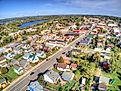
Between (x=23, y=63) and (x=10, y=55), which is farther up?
(x=10, y=55)

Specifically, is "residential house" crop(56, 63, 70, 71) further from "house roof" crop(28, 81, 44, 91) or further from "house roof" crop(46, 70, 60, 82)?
"house roof" crop(28, 81, 44, 91)

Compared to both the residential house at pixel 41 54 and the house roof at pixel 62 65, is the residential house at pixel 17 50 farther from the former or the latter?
the house roof at pixel 62 65

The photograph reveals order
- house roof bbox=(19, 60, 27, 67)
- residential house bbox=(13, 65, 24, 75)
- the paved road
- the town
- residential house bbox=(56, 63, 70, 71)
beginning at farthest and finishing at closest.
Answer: house roof bbox=(19, 60, 27, 67) < residential house bbox=(56, 63, 70, 71) < residential house bbox=(13, 65, 24, 75) < the town < the paved road

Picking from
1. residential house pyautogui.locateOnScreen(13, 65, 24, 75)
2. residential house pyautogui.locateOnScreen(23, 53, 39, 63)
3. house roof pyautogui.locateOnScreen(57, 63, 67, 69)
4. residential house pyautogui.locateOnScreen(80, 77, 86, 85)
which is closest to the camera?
residential house pyautogui.locateOnScreen(80, 77, 86, 85)

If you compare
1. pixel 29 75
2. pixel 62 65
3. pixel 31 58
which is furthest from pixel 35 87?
pixel 31 58

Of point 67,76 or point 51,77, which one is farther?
point 67,76

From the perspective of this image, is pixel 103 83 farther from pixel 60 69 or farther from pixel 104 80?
pixel 60 69

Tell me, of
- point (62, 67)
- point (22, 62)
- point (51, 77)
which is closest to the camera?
point (51, 77)

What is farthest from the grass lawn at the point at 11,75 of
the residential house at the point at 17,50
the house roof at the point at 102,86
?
the house roof at the point at 102,86

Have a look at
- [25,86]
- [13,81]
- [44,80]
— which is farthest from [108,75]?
[13,81]

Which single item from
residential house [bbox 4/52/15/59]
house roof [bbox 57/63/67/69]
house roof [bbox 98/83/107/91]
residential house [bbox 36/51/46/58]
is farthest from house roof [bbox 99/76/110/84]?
residential house [bbox 4/52/15/59]

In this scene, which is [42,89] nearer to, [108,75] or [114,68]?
[108,75]
